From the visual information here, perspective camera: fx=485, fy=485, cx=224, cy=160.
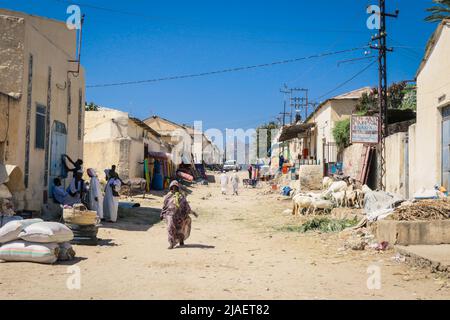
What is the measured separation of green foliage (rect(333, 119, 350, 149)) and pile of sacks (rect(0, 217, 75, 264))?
19593 mm

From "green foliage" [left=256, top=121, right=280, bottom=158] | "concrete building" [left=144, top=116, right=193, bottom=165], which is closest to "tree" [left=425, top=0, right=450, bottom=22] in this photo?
"concrete building" [left=144, top=116, right=193, bottom=165]

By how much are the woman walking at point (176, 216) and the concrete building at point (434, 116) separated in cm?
712

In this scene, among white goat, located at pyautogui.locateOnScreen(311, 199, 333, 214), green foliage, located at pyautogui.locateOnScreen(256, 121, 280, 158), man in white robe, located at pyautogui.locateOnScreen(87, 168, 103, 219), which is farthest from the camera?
green foliage, located at pyautogui.locateOnScreen(256, 121, 280, 158)

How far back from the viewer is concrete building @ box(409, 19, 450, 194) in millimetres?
12891

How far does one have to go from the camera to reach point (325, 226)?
12.8 meters

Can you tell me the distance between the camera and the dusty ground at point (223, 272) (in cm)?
600

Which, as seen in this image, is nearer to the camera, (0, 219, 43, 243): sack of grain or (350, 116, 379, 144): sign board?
(0, 219, 43, 243): sack of grain

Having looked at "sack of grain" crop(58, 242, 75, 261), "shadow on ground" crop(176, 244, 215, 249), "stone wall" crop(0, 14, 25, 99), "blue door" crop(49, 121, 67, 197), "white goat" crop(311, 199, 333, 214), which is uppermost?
"stone wall" crop(0, 14, 25, 99)

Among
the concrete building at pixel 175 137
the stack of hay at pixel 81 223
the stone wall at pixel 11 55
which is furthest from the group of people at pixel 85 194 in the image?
the concrete building at pixel 175 137

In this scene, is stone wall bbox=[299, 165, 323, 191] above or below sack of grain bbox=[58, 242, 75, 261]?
above

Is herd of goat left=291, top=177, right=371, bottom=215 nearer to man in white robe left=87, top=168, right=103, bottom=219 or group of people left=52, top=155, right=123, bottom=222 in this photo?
group of people left=52, top=155, right=123, bottom=222

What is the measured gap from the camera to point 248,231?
1375 cm
